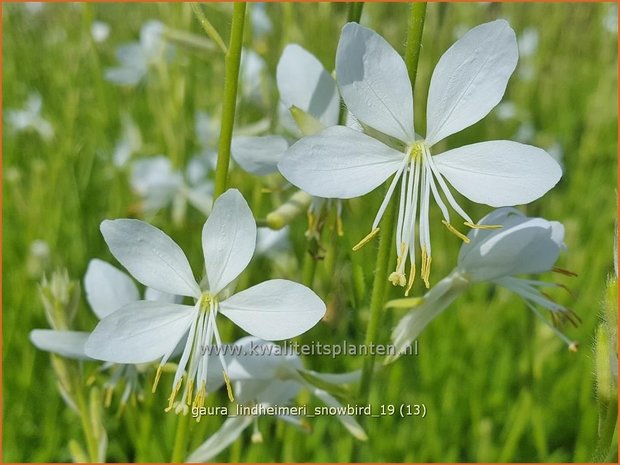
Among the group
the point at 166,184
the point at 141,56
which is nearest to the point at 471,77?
the point at 166,184

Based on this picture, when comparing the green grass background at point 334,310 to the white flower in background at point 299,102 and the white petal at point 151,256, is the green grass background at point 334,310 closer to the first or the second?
the white flower in background at point 299,102

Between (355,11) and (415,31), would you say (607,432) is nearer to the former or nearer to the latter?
(415,31)

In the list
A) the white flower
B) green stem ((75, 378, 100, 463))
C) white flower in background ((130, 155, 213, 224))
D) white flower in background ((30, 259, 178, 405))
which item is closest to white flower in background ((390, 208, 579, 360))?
white flower in background ((30, 259, 178, 405))

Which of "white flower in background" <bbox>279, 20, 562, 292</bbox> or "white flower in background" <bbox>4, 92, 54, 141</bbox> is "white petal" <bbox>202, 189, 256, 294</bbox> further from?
"white flower in background" <bbox>4, 92, 54, 141</bbox>

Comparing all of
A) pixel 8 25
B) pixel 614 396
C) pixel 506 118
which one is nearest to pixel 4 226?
pixel 8 25

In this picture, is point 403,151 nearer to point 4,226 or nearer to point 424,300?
point 424,300

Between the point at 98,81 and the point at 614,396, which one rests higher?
the point at 98,81
